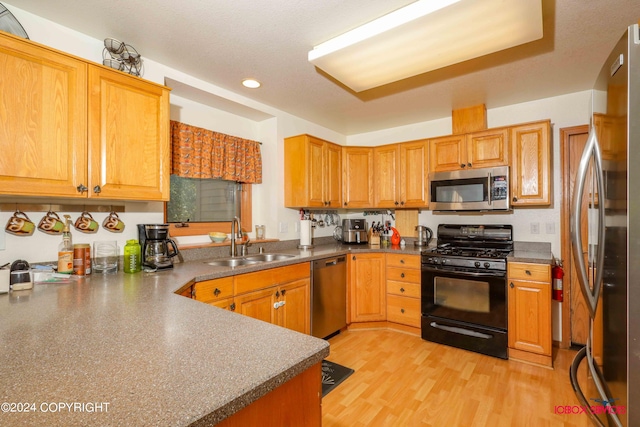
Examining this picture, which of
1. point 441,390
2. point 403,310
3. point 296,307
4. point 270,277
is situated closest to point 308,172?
point 270,277

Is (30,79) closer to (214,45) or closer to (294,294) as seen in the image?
(214,45)

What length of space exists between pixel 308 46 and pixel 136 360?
2.03 m

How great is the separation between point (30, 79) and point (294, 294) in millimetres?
2123

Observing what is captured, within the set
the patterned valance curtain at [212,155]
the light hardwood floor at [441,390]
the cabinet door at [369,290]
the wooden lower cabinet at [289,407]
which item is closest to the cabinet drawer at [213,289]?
the light hardwood floor at [441,390]

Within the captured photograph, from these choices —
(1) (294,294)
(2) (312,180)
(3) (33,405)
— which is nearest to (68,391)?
(3) (33,405)

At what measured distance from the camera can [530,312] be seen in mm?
2482

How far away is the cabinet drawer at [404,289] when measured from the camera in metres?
3.03

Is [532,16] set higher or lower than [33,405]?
higher

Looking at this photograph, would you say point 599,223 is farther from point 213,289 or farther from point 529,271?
point 213,289

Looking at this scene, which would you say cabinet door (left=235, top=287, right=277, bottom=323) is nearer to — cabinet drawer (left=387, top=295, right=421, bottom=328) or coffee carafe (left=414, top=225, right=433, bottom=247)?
cabinet drawer (left=387, top=295, right=421, bottom=328)

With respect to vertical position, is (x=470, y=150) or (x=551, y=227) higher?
(x=470, y=150)

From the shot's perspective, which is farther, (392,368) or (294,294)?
(294,294)

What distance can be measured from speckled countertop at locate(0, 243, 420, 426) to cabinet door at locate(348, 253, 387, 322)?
7.17 feet

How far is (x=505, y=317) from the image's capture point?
8.38ft
